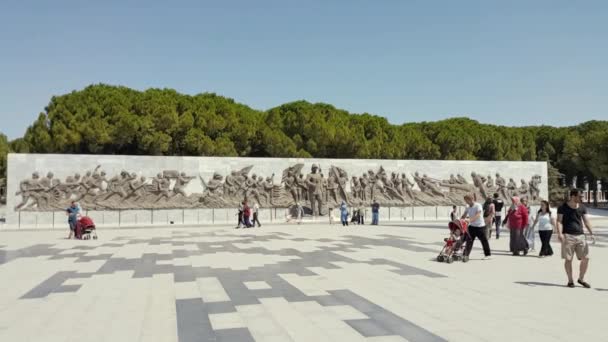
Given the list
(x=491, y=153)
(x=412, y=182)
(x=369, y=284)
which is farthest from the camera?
(x=491, y=153)

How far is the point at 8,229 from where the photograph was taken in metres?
23.6

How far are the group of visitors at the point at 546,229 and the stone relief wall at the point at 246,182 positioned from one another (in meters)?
16.1

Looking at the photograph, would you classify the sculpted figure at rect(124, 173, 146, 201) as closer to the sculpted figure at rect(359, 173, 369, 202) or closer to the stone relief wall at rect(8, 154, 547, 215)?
the stone relief wall at rect(8, 154, 547, 215)

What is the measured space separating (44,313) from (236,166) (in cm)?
2270

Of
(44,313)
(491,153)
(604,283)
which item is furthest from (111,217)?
(491,153)

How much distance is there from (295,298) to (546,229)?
7.17 m

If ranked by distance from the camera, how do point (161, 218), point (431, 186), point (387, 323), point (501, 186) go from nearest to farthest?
point (387, 323)
point (161, 218)
point (431, 186)
point (501, 186)

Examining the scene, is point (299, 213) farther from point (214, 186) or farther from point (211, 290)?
point (211, 290)

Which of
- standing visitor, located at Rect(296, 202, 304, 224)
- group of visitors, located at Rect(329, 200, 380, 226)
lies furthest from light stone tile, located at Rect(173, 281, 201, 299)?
standing visitor, located at Rect(296, 202, 304, 224)

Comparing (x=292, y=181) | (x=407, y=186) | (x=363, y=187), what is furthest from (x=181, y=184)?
(x=407, y=186)

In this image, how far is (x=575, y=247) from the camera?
7.57m

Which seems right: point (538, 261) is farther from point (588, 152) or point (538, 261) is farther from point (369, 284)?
point (588, 152)

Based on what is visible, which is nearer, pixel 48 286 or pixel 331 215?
pixel 48 286

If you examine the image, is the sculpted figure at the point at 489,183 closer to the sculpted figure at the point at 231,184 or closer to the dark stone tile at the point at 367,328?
the sculpted figure at the point at 231,184
